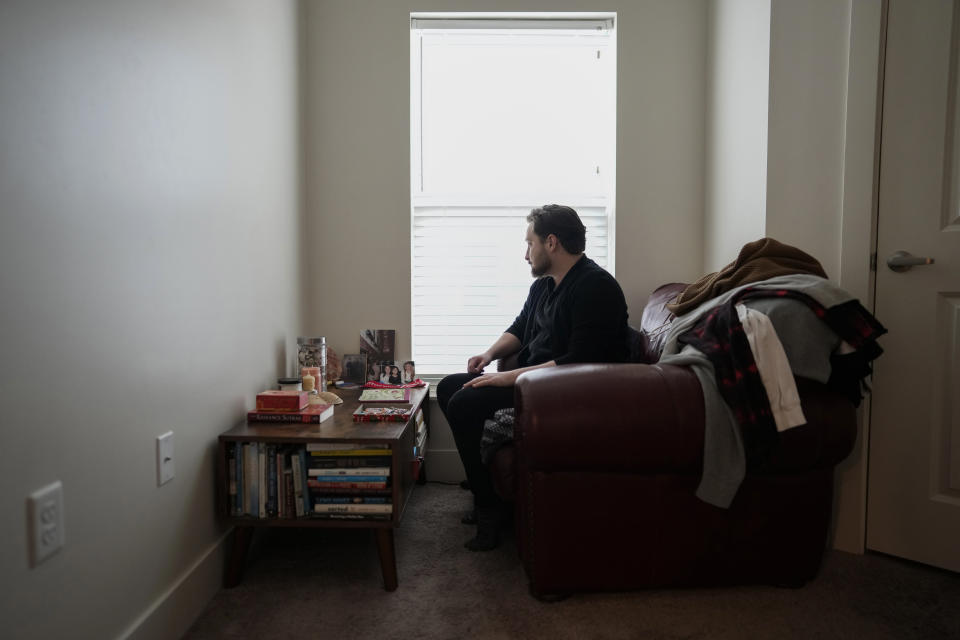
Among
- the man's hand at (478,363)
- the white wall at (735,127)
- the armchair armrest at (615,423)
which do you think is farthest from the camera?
the man's hand at (478,363)

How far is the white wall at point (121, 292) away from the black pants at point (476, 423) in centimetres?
80

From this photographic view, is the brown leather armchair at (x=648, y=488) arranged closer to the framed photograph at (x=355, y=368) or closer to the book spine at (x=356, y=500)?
the book spine at (x=356, y=500)

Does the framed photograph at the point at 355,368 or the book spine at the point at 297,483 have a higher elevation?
the framed photograph at the point at 355,368

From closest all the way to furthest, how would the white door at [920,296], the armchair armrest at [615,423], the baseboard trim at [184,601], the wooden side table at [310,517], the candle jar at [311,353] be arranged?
the baseboard trim at [184,601] → the armchair armrest at [615,423] → the wooden side table at [310,517] → the white door at [920,296] → the candle jar at [311,353]

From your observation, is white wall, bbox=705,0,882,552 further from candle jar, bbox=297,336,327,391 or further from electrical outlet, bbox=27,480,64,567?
electrical outlet, bbox=27,480,64,567

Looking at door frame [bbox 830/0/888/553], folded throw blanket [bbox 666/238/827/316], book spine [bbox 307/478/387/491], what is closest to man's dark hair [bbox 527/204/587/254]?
folded throw blanket [bbox 666/238/827/316]

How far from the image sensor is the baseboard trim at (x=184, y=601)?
1.39m

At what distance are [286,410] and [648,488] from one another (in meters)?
1.24

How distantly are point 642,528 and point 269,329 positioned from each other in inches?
63.1

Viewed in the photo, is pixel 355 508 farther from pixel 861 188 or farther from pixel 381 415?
pixel 861 188

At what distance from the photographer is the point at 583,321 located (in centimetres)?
206

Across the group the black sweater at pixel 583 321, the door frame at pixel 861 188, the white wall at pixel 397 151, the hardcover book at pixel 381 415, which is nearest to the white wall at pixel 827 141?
the door frame at pixel 861 188

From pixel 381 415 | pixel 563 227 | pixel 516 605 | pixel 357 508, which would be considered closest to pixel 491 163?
pixel 563 227

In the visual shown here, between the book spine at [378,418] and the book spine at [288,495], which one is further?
the book spine at [378,418]
